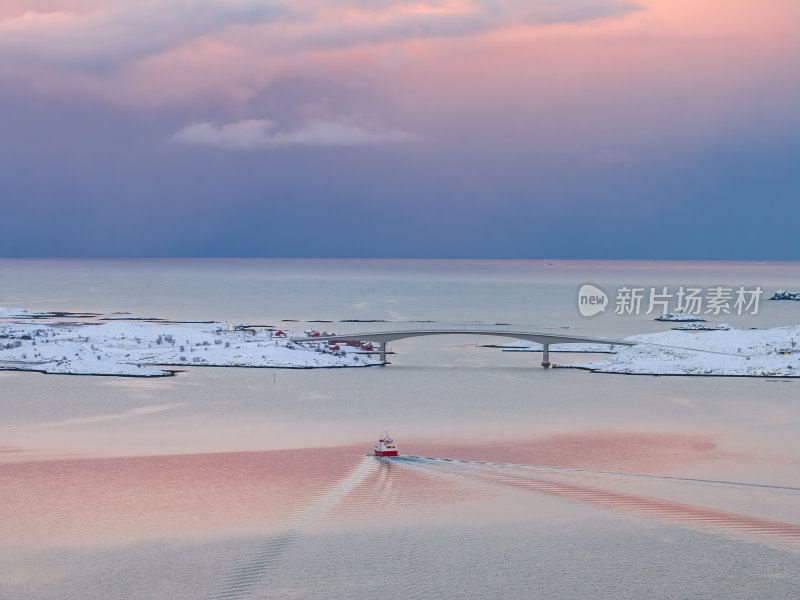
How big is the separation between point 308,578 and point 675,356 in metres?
70.8

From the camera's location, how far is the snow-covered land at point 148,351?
90938mm

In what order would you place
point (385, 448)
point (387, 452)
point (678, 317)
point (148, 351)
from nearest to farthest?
1. point (387, 452)
2. point (385, 448)
3. point (148, 351)
4. point (678, 317)

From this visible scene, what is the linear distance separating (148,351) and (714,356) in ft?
177

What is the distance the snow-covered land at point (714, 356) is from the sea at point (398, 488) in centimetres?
417

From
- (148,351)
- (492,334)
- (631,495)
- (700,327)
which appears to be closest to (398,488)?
(631,495)

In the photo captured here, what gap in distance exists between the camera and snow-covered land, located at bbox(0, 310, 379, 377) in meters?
90.9

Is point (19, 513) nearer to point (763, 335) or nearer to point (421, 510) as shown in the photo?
point (421, 510)

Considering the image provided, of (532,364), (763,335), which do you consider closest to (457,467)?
(532,364)

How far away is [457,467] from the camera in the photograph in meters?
49.6

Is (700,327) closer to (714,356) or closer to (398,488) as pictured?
(714,356)

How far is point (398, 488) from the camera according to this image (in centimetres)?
4472

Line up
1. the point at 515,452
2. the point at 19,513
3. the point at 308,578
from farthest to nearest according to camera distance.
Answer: the point at 515,452 → the point at 19,513 → the point at 308,578

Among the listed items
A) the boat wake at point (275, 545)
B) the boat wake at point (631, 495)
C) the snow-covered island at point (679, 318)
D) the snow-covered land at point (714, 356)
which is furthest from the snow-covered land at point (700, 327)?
the boat wake at point (275, 545)

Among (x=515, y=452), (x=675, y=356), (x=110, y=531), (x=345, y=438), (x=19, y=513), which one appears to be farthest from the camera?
(x=675, y=356)
